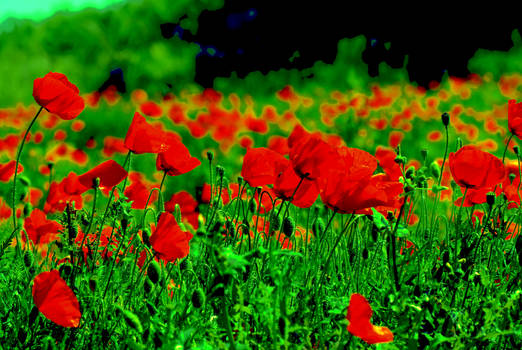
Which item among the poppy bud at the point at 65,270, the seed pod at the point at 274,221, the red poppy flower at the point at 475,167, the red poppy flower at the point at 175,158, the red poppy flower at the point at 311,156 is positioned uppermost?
the red poppy flower at the point at 475,167

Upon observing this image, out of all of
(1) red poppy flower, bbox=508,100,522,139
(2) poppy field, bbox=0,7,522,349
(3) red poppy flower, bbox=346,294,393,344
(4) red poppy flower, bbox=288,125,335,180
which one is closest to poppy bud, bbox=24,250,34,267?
(2) poppy field, bbox=0,7,522,349

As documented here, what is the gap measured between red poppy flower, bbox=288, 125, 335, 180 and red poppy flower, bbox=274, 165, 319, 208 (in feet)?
0.42

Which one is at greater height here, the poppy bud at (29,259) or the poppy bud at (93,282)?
the poppy bud at (93,282)

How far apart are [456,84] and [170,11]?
4.74 m

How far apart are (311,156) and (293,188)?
9.6 inches

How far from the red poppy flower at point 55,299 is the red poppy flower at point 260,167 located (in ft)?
1.87

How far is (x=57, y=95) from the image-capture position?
1688 mm

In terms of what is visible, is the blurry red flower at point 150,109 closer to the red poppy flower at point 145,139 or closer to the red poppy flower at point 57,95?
the red poppy flower at point 57,95

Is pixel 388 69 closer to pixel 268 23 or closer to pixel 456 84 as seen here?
pixel 456 84

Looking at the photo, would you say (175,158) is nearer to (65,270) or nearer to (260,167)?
(260,167)

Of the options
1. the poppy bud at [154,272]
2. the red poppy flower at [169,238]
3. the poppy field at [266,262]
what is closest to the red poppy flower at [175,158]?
the poppy field at [266,262]

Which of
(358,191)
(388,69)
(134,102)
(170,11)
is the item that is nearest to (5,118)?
(134,102)

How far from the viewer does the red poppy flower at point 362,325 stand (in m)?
1.19

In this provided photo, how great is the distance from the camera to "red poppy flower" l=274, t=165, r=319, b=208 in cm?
158
